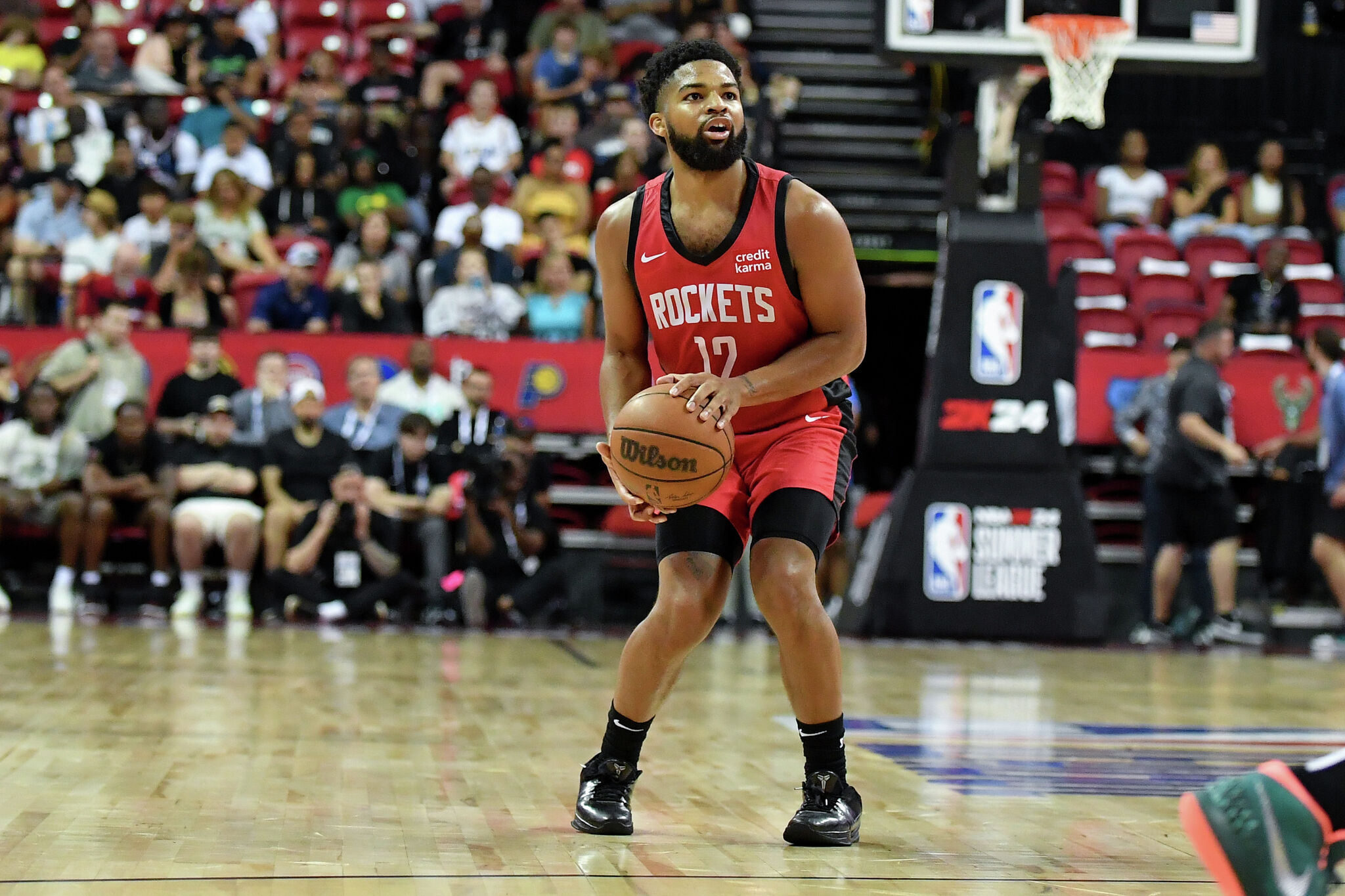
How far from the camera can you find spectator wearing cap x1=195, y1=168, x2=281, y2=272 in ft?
43.8

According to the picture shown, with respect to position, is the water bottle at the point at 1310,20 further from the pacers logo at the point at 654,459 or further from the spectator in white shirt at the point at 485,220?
the pacers logo at the point at 654,459

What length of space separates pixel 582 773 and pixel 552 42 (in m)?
13.3

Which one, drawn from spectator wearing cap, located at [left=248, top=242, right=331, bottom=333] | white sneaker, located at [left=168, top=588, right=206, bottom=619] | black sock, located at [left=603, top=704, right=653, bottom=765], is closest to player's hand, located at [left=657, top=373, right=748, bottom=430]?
black sock, located at [left=603, top=704, right=653, bottom=765]

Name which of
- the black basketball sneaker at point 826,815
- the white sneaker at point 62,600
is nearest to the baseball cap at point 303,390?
the white sneaker at point 62,600

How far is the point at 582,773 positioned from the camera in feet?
13.5

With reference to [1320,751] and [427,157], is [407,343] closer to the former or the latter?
[427,157]

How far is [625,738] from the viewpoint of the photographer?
4.09 metres

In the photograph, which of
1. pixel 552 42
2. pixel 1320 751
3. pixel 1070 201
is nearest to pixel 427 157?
pixel 552 42

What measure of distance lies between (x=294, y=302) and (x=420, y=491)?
2059mm

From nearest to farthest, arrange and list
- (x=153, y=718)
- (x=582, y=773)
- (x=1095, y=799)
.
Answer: (x=582, y=773) → (x=1095, y=799) → (x=153, y=718)

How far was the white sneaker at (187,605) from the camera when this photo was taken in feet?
36.3

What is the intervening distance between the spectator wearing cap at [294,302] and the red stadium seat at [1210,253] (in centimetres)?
741

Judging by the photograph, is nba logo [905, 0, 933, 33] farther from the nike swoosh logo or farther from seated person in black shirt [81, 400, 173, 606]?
the nike swoosh logo

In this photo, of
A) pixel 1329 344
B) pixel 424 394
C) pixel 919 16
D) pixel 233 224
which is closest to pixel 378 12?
pixel 233 224
